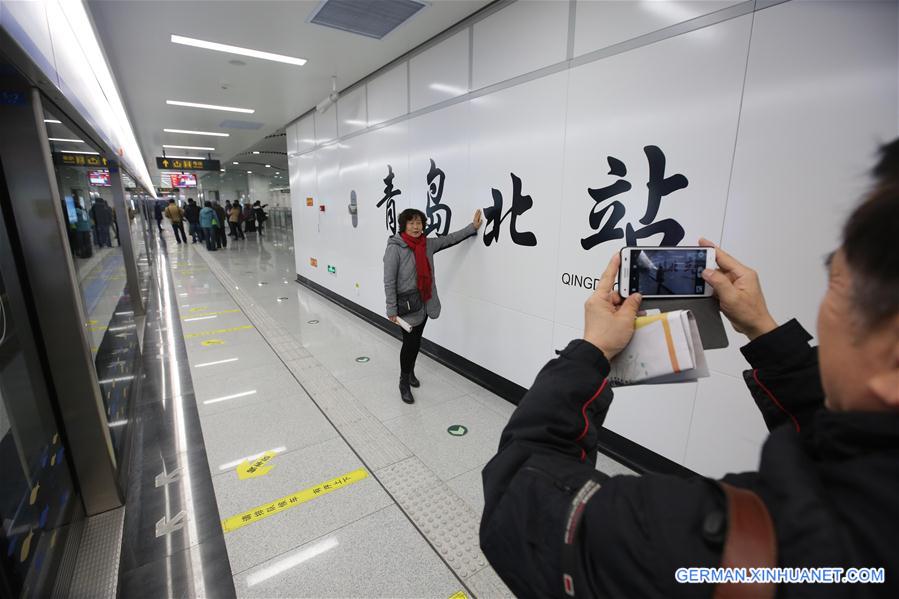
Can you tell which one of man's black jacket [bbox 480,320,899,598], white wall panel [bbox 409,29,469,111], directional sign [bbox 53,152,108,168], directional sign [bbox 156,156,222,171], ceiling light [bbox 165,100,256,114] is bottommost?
man's black jacket [bbox 480,320,899,598]

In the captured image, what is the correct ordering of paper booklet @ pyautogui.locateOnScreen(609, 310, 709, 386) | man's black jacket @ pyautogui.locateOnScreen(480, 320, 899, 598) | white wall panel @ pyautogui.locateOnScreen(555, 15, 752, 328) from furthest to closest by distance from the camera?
1. white wall panel @ pyautogui.locateOnScreen(555, 15, 752, 328)
2. paper booklet @ pyautogui.locateOnScreen(609, 310, 709, 386)
3. man's black jacket @ pyautogui.locateOnScreen(480, 320, 899, 598)

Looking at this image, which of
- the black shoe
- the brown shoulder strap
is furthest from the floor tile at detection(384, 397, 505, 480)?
the brown shoulder strap

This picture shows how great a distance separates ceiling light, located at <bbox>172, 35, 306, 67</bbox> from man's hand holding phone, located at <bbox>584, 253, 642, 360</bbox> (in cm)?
464

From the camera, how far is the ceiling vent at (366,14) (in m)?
3.07

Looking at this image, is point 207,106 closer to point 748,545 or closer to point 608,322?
point 608,322

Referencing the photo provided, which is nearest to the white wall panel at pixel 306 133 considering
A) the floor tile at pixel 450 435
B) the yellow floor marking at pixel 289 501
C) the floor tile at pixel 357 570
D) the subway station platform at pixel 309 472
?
the subway station platform at pixel 309 472

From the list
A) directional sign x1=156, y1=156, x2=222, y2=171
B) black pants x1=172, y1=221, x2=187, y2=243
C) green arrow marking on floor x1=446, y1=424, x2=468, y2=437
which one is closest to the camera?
green arrow marking on floor x1=446, y1=424, x2=468, y2=437

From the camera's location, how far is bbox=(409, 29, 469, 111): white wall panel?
343 cm

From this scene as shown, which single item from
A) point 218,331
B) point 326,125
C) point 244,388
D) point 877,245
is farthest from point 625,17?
point 218,331

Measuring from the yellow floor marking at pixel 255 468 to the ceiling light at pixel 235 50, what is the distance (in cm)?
388

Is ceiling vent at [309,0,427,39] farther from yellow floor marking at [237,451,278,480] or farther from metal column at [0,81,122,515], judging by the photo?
yellow floor marking at [237,451,278,480]

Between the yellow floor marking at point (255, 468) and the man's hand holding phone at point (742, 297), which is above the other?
the man's hand holding phone at point (742, 297)

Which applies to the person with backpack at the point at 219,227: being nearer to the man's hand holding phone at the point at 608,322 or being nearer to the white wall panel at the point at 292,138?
the white wall panel at the point at 292,138

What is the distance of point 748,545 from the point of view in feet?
1.40
